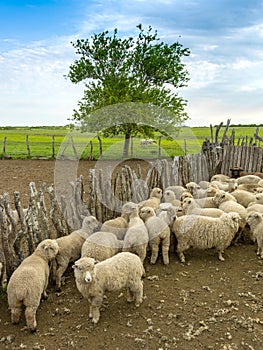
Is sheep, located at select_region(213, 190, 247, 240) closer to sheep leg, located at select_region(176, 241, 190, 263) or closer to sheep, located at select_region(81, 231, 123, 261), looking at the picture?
sheep leg, located at select_region(176, 241, 190, 263)

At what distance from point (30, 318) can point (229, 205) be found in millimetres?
4758

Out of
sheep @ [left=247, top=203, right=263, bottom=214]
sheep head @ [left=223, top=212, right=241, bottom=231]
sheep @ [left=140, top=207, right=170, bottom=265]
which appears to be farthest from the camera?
sheep @ [left=247, top=203, right=263, bottom=214]

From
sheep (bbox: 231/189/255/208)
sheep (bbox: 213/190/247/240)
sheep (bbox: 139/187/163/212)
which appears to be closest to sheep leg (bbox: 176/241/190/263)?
sheep (bbox: 139/187/163/212)

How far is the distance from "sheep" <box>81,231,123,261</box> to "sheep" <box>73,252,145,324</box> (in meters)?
0.45

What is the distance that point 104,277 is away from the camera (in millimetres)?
4910

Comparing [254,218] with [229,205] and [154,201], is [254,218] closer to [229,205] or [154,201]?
[229,205]

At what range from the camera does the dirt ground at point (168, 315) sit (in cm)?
450

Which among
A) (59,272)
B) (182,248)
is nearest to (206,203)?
(182,248)

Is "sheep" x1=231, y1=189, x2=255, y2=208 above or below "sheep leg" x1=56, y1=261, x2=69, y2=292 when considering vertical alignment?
above

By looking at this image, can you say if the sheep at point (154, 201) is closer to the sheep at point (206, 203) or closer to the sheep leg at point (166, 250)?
the sheep at point (206, 203)

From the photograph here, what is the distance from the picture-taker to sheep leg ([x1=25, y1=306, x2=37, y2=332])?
4715mm

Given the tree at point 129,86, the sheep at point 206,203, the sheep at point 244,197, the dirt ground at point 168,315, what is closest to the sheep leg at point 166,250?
the dirt ground at point 168,315

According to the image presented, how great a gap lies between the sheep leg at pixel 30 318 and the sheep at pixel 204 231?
9.94 feet

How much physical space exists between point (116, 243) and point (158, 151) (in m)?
18.7
